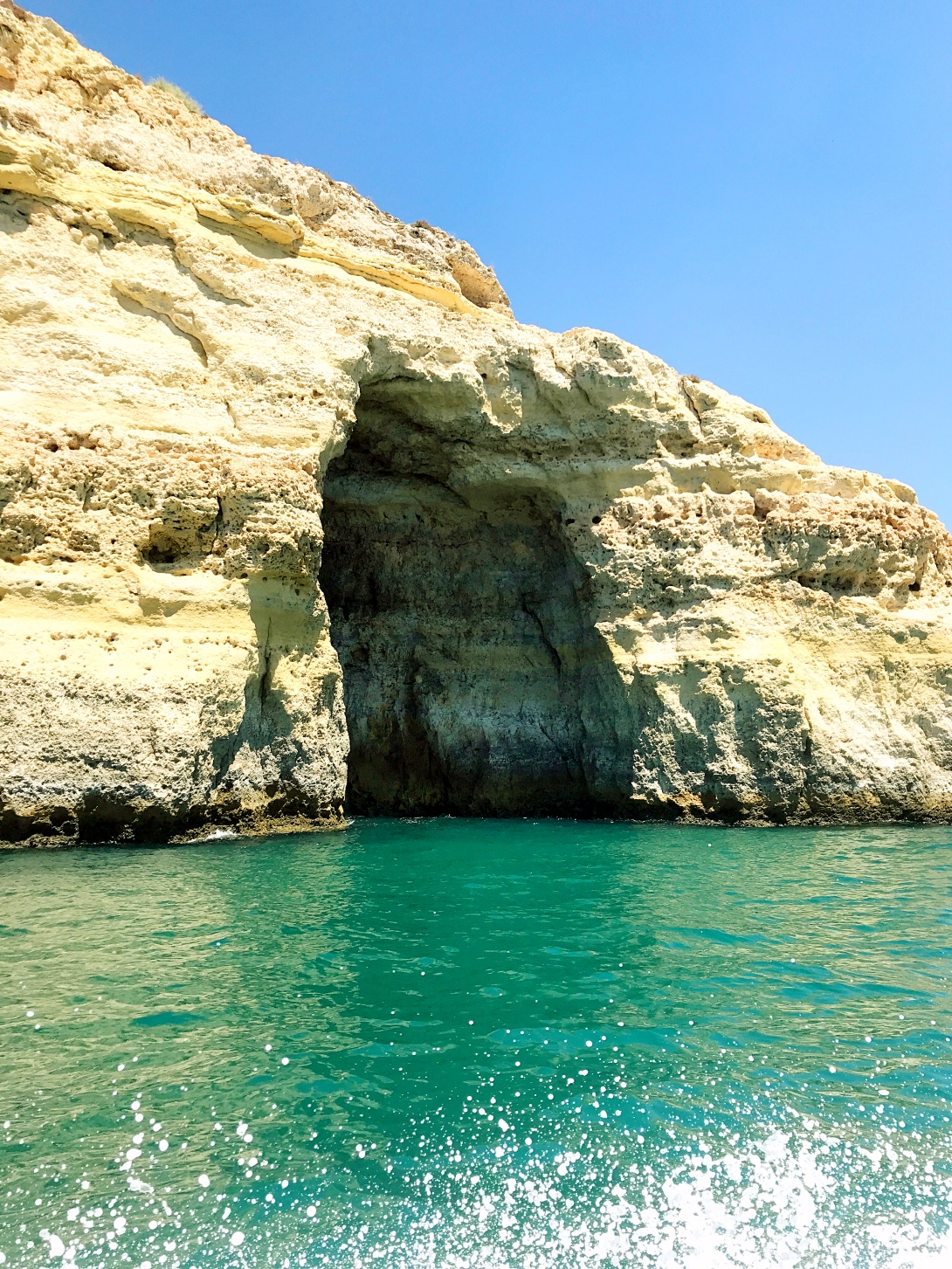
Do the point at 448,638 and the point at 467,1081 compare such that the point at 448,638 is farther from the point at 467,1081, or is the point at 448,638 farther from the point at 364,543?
the point at 467,1081

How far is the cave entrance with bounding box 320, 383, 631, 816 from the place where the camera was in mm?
16625

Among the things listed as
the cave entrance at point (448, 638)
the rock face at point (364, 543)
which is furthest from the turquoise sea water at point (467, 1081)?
the cave entrance at point (448, 638)

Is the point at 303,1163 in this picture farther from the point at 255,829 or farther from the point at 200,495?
the point at 200,495

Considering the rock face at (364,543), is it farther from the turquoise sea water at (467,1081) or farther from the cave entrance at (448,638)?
the turquoise sea water at (467,1081)

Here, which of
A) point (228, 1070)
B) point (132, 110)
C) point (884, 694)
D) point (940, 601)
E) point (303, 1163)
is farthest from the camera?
point (940, 601)

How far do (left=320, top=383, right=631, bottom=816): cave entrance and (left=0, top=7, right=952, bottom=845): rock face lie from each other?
0.21ft

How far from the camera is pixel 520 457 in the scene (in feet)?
51.5

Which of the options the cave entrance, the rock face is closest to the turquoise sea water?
the rock face

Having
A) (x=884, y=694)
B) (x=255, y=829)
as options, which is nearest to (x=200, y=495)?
(x=255, y=829)

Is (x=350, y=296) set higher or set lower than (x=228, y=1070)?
higher

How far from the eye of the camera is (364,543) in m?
17.8

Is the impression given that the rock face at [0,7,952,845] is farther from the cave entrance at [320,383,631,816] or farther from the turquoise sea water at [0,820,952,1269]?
the turquoise sea water at [0,820,952,1269]

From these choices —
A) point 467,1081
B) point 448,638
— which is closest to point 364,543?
point 448,638

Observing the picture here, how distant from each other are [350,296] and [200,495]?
473 cm
